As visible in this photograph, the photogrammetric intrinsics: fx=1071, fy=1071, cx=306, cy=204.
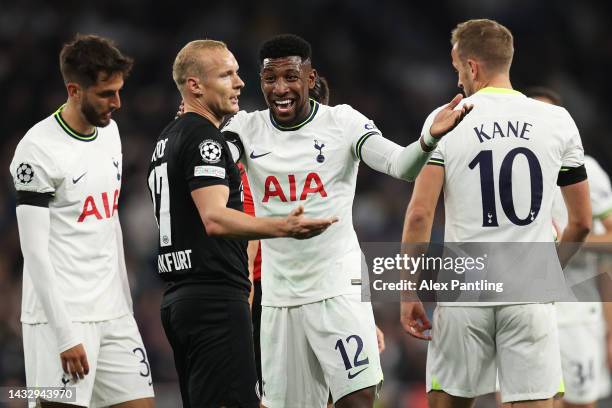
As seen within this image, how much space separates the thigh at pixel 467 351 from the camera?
544 cm

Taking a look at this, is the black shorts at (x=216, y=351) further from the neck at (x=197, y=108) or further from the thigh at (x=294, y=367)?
the neck at (x=197, y=108)

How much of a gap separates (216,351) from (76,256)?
1.05 m

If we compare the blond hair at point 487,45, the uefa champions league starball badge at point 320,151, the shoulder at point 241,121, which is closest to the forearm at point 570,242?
the blond hair at point 487,45

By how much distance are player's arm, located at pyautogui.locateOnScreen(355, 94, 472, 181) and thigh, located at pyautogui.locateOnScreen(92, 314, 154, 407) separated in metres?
1.57

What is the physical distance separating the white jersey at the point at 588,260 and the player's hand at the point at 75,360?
3435 mm

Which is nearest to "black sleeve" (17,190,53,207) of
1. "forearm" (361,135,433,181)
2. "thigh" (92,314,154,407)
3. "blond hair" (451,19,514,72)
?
"thigh" (92,314,154,407)

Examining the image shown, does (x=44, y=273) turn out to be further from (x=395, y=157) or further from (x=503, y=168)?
(x=503, y=168)

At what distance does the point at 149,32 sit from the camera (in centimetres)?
1361

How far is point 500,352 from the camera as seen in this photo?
17.8 ft

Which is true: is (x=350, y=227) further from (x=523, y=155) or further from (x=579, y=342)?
(x=579, y=342)

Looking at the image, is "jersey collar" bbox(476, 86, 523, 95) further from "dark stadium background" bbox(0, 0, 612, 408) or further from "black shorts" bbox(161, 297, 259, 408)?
"dark stadium background" bbox(0, 0, 612, 408)

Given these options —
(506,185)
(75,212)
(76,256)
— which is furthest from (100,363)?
(506,185)

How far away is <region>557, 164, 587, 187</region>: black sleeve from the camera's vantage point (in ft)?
18.3

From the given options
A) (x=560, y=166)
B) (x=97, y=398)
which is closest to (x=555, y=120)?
(x=560, y=166)
